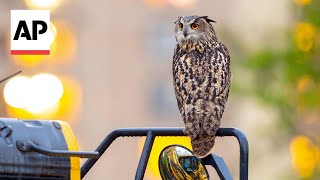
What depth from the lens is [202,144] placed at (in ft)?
21.1

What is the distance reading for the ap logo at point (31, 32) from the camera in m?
5.48

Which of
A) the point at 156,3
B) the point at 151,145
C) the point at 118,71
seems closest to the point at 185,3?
the point at 156,3

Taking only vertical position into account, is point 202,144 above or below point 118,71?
above

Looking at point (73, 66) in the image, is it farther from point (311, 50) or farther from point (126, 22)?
point (311, 50)

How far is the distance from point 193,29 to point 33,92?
19042mm

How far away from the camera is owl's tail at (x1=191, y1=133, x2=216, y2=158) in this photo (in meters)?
5.97

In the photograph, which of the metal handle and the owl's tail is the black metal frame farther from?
the metal handle

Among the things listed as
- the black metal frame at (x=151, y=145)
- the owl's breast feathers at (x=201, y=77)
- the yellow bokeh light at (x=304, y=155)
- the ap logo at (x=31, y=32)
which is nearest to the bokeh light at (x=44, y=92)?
the yellow bokeh light at (x=304, y=155)

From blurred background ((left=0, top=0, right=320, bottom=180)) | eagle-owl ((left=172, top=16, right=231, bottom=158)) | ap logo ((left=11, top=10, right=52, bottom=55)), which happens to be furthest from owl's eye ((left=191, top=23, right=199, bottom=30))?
blurred background ((left=0, top=0, right=320, bottom=180))

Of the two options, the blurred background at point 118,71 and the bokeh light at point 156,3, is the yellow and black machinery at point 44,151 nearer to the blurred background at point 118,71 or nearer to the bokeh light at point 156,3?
the blurred background at point 118,71

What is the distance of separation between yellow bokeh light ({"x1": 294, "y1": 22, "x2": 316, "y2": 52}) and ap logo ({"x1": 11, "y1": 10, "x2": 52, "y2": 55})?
1551 centimetres

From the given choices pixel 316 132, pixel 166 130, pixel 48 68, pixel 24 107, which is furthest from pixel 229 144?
pixel 166 130

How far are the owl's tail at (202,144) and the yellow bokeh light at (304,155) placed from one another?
14076 mm

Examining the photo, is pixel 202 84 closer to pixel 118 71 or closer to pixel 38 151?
pixel 38 151
